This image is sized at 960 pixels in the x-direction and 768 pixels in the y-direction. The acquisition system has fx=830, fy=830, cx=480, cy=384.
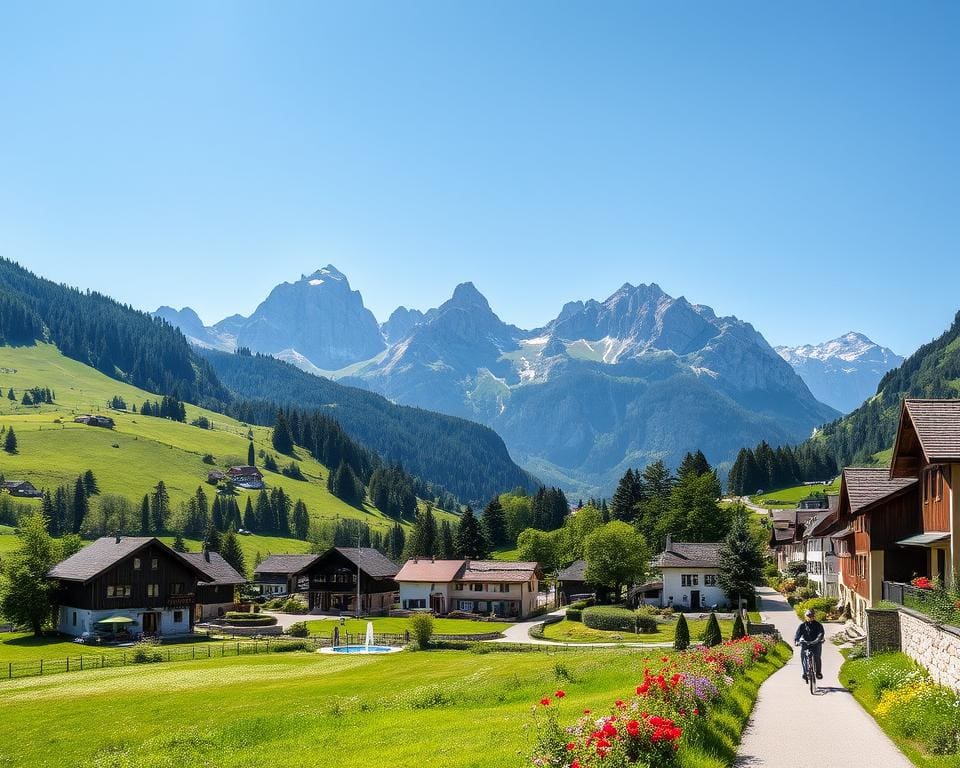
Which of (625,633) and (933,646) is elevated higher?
(933,646)

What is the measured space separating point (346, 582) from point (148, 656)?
1933 inches

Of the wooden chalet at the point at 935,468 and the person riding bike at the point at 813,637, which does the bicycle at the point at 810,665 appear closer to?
the person riding bike at the point at 813,637

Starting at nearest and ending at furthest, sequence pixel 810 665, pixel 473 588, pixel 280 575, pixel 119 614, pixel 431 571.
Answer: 1. pixel 810 665
2. pixel 119 614
3. pixel 473 588
4. pixel 431 571
5. pixel 280 575

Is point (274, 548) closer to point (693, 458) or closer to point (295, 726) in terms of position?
point (693, 458)

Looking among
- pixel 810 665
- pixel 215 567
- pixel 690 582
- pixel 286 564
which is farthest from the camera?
pixel 286 564

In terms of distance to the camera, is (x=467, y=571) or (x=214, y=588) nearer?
(x=214, y=588)

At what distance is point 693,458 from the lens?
6078 inches

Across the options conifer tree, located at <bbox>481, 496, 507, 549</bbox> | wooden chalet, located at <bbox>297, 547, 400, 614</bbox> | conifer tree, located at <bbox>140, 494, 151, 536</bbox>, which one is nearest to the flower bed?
wooden chalet, located at <bbox>297, 547, 400, 614</bbox>

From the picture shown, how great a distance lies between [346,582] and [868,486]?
76.7 metres

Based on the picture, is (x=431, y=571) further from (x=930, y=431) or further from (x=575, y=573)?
(x=930, y=431)

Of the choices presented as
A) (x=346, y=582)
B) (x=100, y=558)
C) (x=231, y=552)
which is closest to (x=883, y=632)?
(x=100, y=558)

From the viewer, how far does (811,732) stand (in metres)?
20.4

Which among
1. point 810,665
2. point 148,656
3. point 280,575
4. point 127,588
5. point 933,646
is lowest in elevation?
point 148,656

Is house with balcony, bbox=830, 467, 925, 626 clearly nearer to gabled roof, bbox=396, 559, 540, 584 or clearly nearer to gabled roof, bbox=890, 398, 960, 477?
gabled roof, bbox=890, 398, 960, 477
